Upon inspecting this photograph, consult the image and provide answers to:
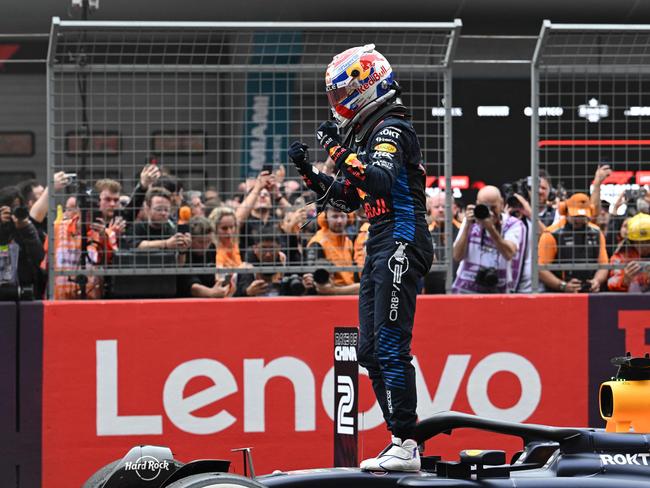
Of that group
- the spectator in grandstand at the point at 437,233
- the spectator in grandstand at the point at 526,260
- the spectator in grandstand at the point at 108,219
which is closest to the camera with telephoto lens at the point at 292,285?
the spectator in grandstand at the point at 437,233

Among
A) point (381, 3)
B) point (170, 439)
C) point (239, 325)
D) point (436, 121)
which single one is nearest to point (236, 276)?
point (239, 325)

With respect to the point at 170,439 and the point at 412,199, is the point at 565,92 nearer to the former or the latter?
the point at 412,199

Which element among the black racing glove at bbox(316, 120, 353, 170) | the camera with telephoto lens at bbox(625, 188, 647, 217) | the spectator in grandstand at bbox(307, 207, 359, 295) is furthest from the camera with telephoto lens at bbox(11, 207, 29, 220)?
the camera with telephoto lens at bbox(625, 188, 647, 217)

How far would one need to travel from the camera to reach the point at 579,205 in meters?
7.82

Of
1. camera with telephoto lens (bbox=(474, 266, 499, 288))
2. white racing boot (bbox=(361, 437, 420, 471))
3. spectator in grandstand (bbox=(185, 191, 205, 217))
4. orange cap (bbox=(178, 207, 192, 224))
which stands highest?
spectator in grandstand (bbox=(185, 191, 205, 217))

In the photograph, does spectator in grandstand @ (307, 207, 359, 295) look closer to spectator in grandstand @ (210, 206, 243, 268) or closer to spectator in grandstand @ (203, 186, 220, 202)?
spectator in grandstand @ (210, 206, 243, 268)

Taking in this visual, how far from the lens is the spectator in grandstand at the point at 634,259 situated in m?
7.84

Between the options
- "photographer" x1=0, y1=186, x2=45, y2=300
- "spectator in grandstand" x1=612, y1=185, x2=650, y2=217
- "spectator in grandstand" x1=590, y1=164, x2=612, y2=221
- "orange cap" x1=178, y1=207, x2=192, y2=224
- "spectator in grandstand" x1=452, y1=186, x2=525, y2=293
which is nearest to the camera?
"orange cap" x1=178, y1=207, x2=192, y2=224

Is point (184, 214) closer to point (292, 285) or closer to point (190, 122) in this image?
point (190, 122)

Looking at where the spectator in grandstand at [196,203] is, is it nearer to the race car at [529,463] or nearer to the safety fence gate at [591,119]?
the safety fence gate at [591,119]

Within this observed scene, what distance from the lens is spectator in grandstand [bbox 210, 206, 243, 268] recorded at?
757 cm

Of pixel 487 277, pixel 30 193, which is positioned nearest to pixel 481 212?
pixel 487 277

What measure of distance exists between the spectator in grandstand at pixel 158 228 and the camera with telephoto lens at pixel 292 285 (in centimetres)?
69

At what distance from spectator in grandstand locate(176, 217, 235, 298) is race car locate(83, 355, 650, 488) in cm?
229
